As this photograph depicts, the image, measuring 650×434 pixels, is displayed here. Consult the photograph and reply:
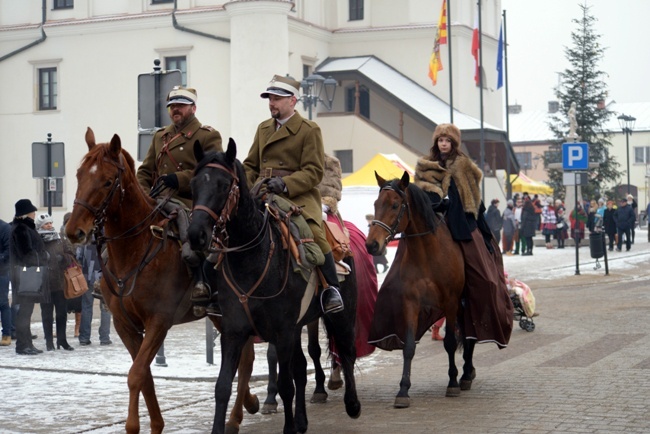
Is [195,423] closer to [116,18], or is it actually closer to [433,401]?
[433,401]

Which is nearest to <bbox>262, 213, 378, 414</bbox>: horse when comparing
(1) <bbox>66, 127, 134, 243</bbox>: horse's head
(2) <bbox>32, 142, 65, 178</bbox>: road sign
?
(1) <bbox>66, 127, 134, 243</bbox>: horse's head

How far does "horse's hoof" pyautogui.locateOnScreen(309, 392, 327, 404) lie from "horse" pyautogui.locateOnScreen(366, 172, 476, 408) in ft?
2.85

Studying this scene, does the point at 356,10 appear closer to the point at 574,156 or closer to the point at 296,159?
the point at 574,156

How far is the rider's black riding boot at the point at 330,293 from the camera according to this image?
9438 mm

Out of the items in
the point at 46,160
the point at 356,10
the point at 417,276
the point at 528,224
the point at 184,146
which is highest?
the point at 356,10

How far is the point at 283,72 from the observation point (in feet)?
151

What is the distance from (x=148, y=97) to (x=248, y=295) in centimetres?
648

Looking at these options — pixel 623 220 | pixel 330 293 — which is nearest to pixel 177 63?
pixel 623 220

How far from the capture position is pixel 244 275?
8.68 meters

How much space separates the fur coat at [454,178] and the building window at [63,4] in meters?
41.7

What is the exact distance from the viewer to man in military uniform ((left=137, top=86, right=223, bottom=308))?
9891 millimetres

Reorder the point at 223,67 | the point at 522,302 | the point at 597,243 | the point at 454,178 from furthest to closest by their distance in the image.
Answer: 1. the point at 223,67
2. the point at 597,243
3. the point at 522,302
4. the point at 454,178

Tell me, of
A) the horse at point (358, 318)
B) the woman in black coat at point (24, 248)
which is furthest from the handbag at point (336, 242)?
the woman in black coat at point (24, 248)

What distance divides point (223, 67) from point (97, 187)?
39.2m
